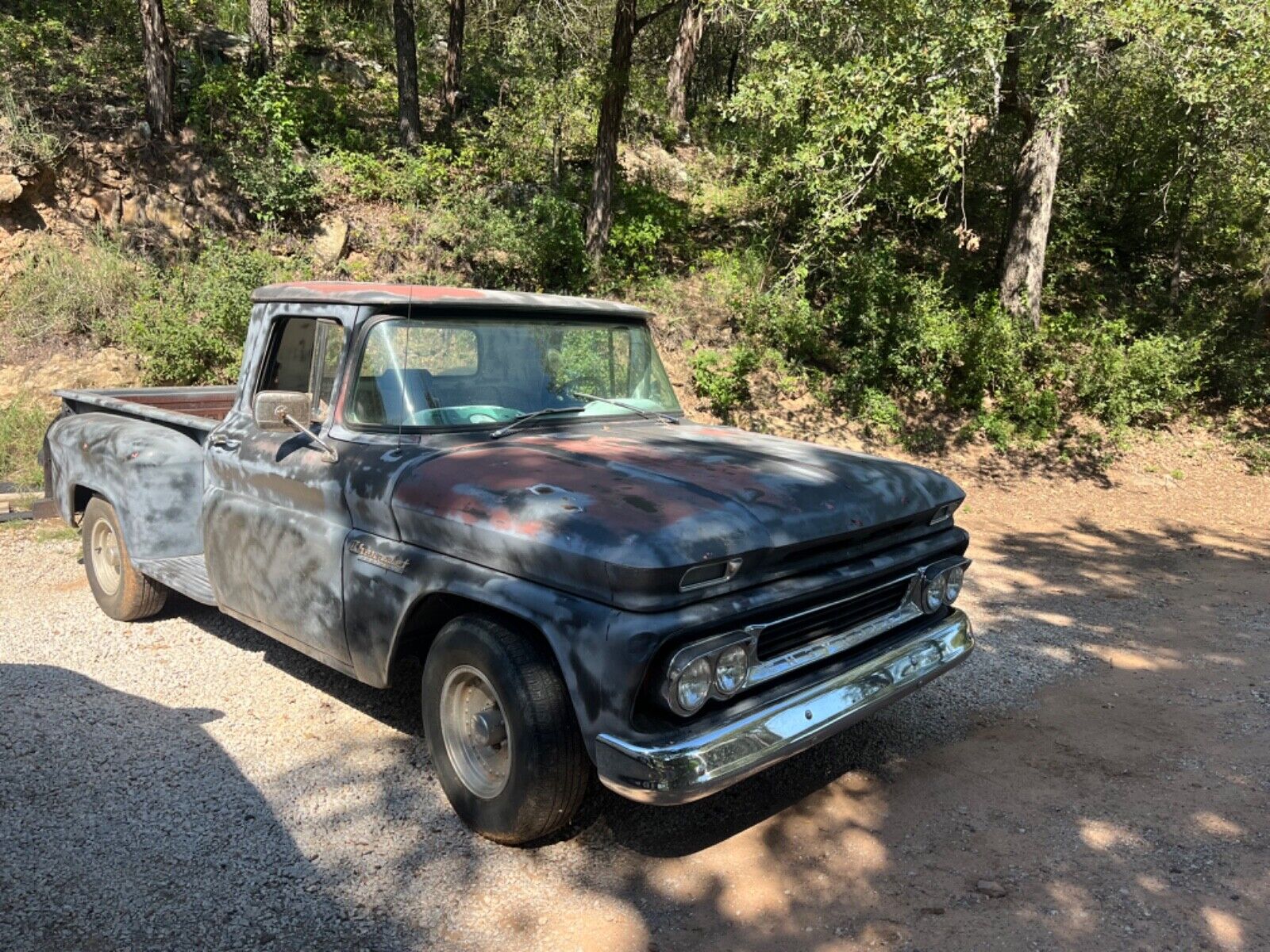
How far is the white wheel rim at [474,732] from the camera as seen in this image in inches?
129

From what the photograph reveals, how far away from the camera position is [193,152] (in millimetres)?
13961

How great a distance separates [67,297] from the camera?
11641 mm

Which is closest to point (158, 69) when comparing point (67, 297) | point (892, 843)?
point (67, 297)

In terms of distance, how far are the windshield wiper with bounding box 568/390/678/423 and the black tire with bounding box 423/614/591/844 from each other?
4.71ft

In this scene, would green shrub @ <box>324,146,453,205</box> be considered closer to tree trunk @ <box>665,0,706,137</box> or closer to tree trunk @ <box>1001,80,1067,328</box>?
tree trunk @ <box>665,0,706,137</box>

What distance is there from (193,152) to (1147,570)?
14.1 meters

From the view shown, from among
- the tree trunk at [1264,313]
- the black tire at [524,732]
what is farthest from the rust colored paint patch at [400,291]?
the tree trunk at [1264,313]

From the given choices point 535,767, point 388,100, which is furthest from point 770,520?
point 388,100

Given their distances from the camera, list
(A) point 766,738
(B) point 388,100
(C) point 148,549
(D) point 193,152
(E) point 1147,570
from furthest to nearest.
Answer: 1. (B) point 388,100
2. (D) point 193,152
3. (E) point 1147,570
4. (C) point 148,549
5. (A) point 766,738

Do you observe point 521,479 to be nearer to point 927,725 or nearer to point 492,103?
point 927,725

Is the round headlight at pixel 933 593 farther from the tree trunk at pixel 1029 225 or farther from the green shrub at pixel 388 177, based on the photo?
the green shrub at pixel 388 177

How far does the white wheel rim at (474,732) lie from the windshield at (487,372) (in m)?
1.13

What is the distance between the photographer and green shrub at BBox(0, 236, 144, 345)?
37.6 ft

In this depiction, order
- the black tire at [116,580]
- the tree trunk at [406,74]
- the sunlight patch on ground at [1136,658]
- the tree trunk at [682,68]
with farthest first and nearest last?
the tree trunk at [682,68] → the tree trunk at [406,74] → the sunlight patch on ground at [1136,658] → the black tire at [116,580]
